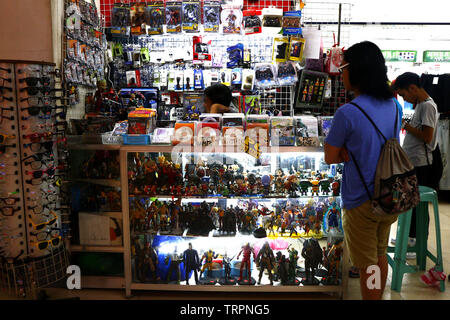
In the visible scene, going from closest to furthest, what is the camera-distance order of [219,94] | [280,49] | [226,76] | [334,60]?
[219,94] → [334,60] → [280,49] → [226,76]

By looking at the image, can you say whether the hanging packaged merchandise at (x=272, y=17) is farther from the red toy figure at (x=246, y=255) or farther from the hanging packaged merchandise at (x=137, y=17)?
the red toy figure at (x=246, y=255)

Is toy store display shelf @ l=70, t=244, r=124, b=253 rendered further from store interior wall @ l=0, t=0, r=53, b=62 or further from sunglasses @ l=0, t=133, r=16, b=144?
store interior wall @ l=0, t=0, r=53, b=62

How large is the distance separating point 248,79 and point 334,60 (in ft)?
3.06

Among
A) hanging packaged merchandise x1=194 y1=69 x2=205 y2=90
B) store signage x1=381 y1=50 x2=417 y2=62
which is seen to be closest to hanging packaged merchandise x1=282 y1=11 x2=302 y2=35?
hanging packaged merchandise x1=194 y1=69 x2=205 y2=90

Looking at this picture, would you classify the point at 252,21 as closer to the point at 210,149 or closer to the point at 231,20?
the point at 231,20

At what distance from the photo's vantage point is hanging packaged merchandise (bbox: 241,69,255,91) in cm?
400

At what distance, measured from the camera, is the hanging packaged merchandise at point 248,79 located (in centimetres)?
400

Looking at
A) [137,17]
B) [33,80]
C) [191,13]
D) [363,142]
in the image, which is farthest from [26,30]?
[363,142]

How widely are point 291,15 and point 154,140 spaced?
1.98 m

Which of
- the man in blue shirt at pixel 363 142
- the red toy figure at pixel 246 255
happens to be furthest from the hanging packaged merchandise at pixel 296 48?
the red toy figure at pixel 246 255

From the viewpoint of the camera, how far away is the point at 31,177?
107 inches

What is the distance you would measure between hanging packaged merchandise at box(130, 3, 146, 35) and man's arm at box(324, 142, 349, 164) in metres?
2.65
